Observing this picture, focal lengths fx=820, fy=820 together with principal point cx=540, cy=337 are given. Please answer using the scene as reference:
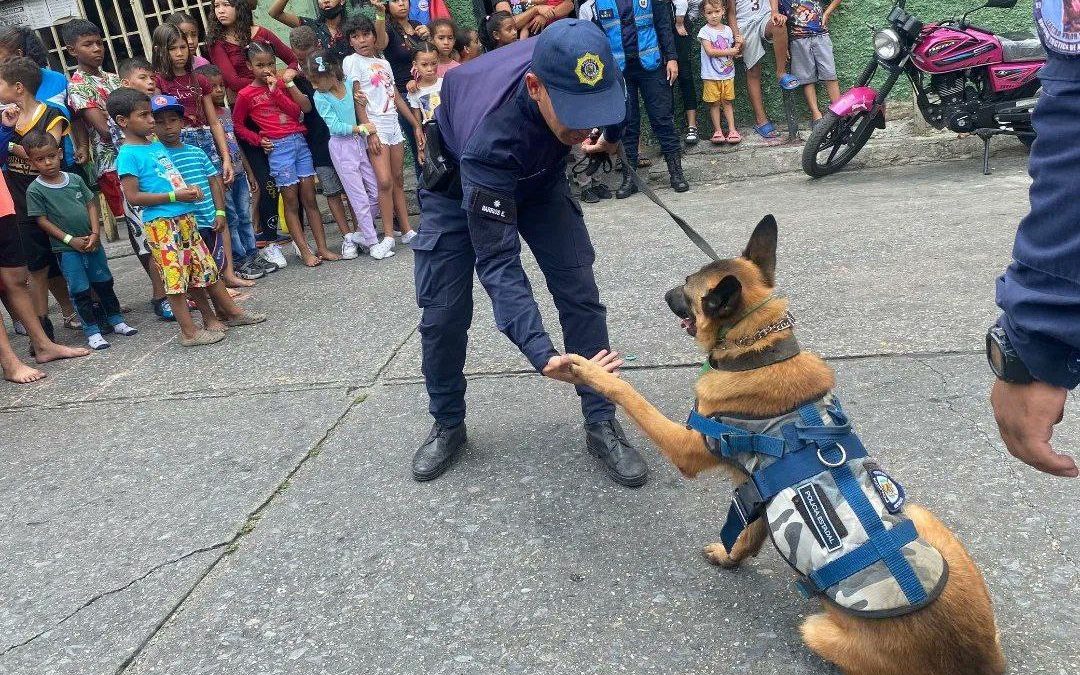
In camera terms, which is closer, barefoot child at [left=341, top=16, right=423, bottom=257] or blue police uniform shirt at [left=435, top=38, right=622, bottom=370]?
blue police uniform shirt at [left=435, top=38, right=622, bottom=370]

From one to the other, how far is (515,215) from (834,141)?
5098 mm

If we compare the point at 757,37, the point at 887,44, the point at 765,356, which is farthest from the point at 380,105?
the point at 765,356

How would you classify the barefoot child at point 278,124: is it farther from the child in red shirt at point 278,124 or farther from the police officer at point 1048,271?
the police officer at point 1048,271

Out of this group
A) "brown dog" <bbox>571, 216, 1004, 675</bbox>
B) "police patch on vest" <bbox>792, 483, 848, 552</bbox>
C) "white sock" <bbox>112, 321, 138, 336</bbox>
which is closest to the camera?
Answer: "brown dog" <bbox>571, 216, 1004, 675</bbox>

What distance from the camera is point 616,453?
3.22m

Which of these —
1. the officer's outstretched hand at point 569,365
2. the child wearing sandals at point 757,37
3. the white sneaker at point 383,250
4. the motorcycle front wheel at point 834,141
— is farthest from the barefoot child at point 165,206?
the child wearing sandals at point 757,37

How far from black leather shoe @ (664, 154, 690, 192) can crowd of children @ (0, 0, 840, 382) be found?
0.61 meters

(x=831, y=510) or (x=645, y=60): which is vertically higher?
(x=645, y=60)

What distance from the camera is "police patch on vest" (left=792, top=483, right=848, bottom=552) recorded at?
203 cm

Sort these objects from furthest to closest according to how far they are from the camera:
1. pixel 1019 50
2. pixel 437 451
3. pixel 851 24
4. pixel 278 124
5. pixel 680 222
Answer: pixel 851 24 → pixel 278 124 → pixel 1019 50 → pixel 437 451 → pixel 680 222

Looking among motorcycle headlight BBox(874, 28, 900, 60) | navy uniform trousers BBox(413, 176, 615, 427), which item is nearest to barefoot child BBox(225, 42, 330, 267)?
navy uniform trousers BBox(413, 176, 615, 427)

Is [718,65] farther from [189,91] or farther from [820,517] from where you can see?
[820,517]

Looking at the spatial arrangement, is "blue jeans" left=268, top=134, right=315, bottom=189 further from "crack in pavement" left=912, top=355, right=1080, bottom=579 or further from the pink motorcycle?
"crack in pavement" left=912, top=355, right=1080, bottom=579

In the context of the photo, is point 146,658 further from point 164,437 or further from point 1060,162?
point 1060,162
